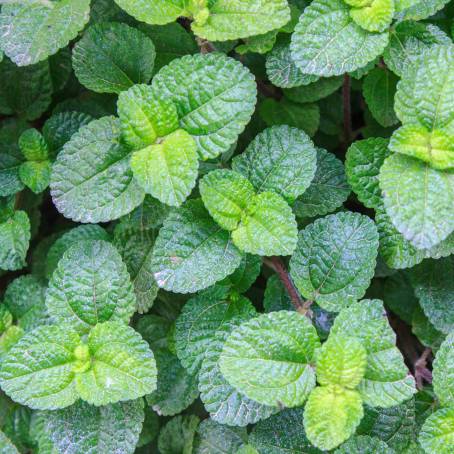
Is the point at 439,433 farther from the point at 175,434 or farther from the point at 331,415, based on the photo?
the point at 175,434

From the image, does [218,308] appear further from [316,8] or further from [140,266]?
[316,8]

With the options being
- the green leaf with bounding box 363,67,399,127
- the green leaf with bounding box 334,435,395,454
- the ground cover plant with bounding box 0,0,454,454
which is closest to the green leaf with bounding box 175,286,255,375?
the ground cover plant with bounding box 0,0,454,454

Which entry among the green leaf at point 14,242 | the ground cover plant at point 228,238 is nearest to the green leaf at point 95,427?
the ground cover plant at point 228,238

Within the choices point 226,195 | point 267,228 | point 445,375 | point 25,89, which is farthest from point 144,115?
point 445,375

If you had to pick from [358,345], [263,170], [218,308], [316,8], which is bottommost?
[218,308]

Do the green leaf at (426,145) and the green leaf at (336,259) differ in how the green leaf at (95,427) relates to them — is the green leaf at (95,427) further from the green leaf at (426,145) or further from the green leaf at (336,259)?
the green leaf at (426,145)

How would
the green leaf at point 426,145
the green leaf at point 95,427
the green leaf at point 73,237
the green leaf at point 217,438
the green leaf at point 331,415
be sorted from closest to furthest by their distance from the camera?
the green leaf at point 331,415 → the green leaf at point 426,145 → the green leaf at point 95,427 → the green leaf at point 217,438 → the green leaf at point 73,237

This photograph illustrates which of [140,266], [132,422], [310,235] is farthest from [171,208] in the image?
[132,422]
